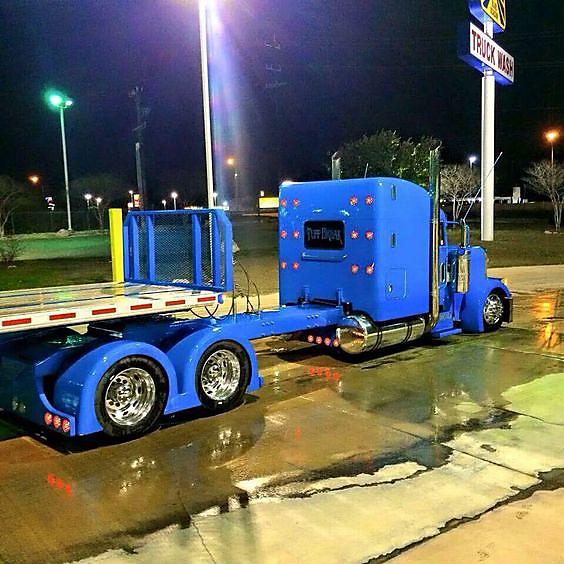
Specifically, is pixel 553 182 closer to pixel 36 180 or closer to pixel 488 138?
pixel 488 138

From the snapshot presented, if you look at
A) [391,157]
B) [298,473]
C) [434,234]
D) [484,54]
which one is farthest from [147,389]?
[391,157]

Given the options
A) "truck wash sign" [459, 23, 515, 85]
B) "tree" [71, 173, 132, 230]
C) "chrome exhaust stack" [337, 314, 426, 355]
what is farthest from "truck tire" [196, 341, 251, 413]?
"tree" [71, 173, 132, 230]

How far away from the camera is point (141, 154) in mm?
31562

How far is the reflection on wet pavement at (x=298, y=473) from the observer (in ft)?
14.5

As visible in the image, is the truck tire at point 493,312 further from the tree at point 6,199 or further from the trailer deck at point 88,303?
the tree at point 6,199

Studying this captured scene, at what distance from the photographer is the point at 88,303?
6.53m

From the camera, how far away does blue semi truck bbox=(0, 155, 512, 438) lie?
20.6 feet

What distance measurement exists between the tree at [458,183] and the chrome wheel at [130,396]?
4497cm

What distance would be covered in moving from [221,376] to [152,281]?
170cm

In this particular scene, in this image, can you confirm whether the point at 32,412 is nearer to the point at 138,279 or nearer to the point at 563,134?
the point at 138,279

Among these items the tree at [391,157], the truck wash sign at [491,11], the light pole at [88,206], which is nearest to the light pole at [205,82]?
the truck wash sign at [491,11]

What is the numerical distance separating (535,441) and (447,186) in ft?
153

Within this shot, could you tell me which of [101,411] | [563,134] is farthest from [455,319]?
[563,134]

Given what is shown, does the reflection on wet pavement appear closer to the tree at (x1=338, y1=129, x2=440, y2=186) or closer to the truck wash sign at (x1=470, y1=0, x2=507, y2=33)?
the truck wash sign at (x1=470, y1=0, x2=507, y2=33)
